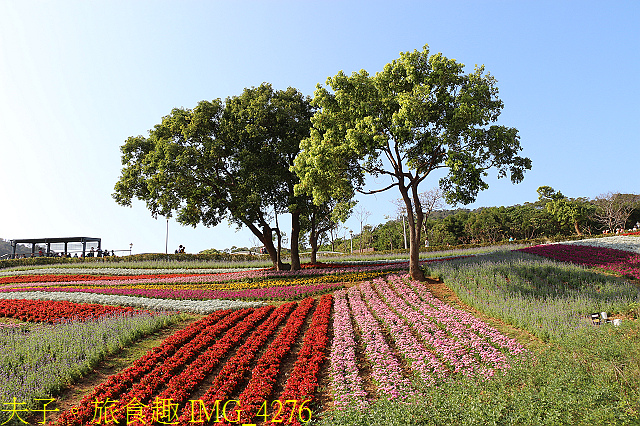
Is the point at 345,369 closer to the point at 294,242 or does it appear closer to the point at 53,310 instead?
the point at 53,310

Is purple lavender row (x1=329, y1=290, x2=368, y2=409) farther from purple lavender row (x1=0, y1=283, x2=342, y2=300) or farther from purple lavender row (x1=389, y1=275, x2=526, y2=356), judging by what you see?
purple lavender row (x1=0, y1=283, x2=342, y2=300)

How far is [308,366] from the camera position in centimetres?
813

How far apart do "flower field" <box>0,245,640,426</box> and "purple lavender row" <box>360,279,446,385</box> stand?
0.04 meters

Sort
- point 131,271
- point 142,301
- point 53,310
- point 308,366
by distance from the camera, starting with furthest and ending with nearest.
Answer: point 131,271 < point 142,301 < point 53,310 < point 308,366

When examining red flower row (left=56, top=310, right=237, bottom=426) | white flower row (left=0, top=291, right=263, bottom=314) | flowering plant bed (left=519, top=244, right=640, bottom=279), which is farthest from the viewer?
flowering plant bed (left=519, top=244, right=640, bottom=279)

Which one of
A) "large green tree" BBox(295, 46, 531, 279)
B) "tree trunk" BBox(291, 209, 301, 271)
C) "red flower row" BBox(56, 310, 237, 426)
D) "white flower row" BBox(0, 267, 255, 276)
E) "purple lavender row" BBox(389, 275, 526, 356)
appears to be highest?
"large green tree" BBox(295, 46, 531, 279)

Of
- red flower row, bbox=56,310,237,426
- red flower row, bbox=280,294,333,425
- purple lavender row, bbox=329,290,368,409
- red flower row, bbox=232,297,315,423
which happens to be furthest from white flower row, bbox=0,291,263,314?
purple lavender row, bbox=329,290,368,409

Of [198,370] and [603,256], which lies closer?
[198,370]

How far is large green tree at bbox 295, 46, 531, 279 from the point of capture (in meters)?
15.6

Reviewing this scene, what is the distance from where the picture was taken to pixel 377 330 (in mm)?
10391

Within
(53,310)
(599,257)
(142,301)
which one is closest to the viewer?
(53,310)

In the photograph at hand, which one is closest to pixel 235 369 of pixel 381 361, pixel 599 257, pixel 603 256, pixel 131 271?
pixel 381 361

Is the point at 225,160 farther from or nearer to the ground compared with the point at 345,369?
farther from the ground

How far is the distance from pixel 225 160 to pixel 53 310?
40.7 feet
